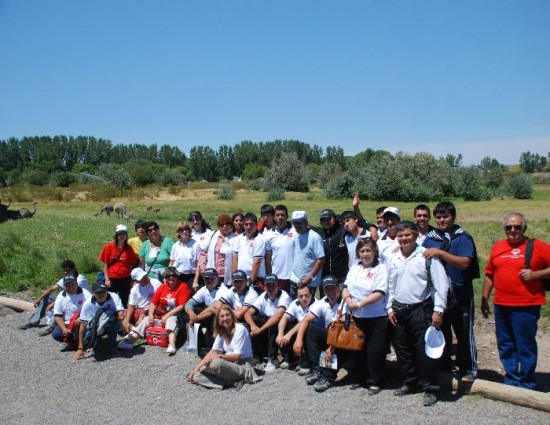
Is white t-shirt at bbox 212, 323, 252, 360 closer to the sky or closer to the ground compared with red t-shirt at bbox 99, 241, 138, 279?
closer to the ground

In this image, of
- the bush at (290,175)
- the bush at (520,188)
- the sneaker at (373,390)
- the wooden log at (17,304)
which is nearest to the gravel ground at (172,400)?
the sneaker at (373,390)

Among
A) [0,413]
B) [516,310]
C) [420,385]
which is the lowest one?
[0,413]

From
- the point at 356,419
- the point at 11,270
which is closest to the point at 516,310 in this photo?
the point at 356,419

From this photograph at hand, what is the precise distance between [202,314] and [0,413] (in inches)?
104

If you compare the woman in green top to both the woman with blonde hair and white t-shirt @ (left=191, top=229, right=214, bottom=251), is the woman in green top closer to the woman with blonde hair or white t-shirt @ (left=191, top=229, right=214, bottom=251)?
the woman with blonde hair

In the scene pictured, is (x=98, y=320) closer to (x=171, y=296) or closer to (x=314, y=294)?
(x=171, y=296)

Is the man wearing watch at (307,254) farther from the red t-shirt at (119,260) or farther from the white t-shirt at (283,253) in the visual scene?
the red t-shirt at (119,260)

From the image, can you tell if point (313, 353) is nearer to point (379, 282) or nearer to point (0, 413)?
point (379, 282)

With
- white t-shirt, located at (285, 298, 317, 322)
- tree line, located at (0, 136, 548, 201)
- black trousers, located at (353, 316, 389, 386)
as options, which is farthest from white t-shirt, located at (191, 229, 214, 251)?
tree line, located at (0, 136, 548, 201)

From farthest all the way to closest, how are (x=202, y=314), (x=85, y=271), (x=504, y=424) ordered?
(x=85, y=271)
(x=202, y=314)
(x=504, y=424)

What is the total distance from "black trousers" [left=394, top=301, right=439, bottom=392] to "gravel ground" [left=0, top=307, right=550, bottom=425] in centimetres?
19

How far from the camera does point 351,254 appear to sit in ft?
22.7

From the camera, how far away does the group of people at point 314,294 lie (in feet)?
17.6

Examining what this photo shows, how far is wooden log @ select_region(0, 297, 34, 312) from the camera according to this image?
1016 cm
